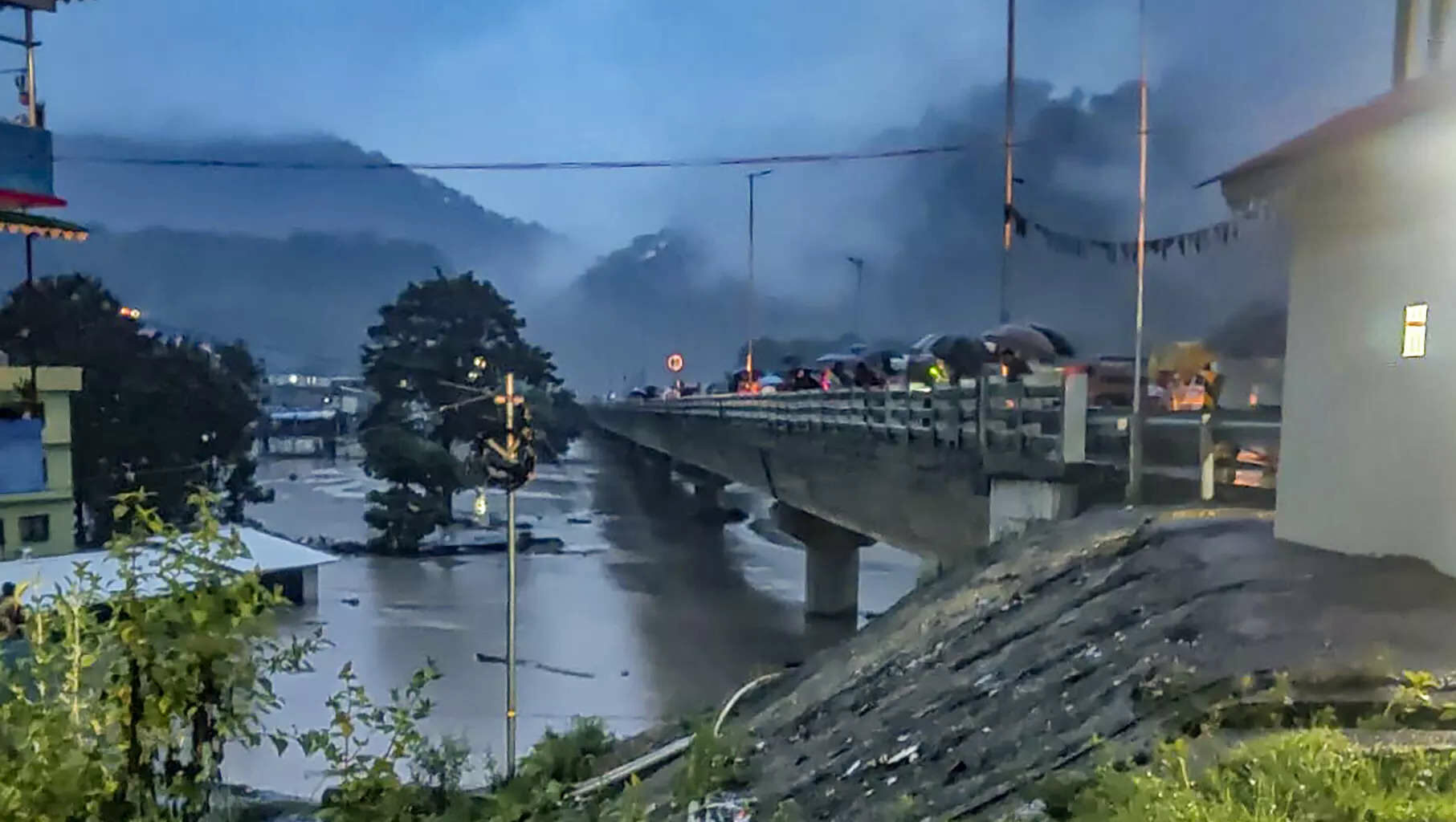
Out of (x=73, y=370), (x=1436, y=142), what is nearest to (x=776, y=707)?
(x=1436, y=142)

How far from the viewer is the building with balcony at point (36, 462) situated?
26.5m

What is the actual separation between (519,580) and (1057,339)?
2139 cm

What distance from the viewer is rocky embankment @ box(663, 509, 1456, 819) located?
5059 mm

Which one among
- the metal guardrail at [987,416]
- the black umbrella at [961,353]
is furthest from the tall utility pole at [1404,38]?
the black umbrella at [961,353]

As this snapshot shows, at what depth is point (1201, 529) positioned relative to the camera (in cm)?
942

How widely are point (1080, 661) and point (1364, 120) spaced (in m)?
4.13

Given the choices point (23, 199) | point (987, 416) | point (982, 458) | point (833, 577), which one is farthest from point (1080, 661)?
point (23, 199)

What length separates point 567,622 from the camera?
3120 cm

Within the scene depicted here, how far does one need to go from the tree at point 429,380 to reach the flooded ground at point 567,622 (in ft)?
7.89

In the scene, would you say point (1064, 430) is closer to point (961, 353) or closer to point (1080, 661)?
point (1080, 661)

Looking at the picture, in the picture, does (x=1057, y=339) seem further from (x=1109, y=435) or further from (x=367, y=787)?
(x=367, y=787)

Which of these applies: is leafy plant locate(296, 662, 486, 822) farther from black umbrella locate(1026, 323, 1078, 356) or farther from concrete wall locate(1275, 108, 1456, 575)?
black umbrella locate(1026, 323, 1078, 356)

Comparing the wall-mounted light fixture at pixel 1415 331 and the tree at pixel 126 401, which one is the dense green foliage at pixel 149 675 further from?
the tree at pixel 126 401

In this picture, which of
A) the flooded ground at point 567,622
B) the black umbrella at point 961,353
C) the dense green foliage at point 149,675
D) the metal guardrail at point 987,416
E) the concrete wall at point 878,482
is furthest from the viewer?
the black umbrella at point 961,353
